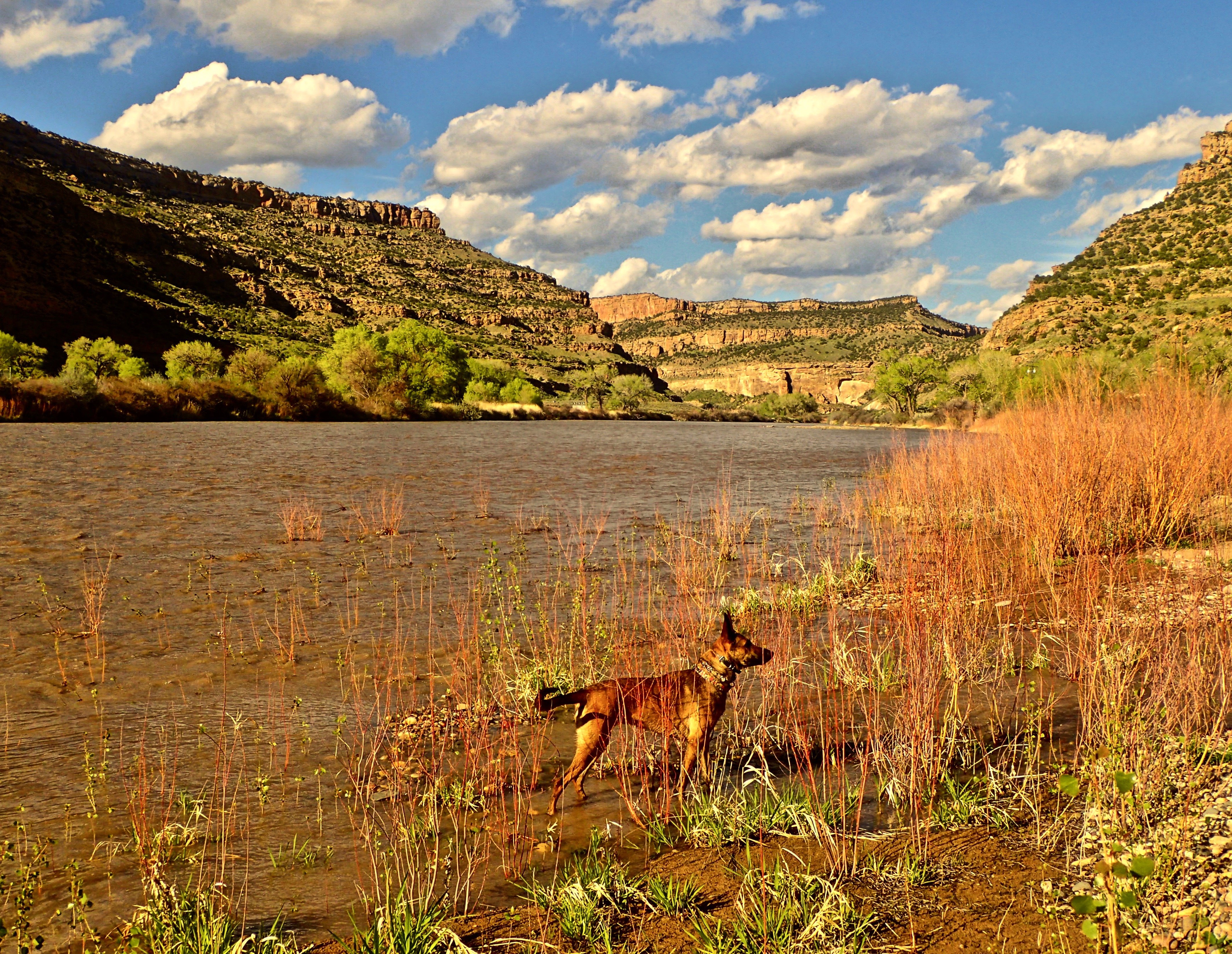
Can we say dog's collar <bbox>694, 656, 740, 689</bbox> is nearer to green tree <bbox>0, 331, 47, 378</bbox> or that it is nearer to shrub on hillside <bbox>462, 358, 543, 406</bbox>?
green tree <bbox>0, 331, 47, 378</bbox>

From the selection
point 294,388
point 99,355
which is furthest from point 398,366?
point 99,355

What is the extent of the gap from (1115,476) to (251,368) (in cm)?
5535

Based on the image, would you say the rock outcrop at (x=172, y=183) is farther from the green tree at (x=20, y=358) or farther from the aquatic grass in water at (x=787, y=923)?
the aquatic grass in water at (x=787, y=923)

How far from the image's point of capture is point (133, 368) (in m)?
53.6

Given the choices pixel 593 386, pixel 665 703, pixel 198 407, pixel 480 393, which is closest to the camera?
pixel 665 703

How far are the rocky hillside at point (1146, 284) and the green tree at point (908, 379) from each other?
18.6 ft

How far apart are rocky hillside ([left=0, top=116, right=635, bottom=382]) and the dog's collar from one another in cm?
7076

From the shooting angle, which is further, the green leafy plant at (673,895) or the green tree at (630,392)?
the green tree at (630,392)

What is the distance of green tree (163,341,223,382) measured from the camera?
55344mm

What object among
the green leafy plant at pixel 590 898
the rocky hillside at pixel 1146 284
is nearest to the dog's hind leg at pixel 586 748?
the green leafy plant at pixel 590 898

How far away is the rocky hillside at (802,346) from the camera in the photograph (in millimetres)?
130000

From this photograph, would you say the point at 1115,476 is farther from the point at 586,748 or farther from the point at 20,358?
the point at 20,358

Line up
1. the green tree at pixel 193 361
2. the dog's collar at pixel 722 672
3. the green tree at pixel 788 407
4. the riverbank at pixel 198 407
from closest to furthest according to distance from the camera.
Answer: the dog's collar at pixel 722 672 → the riverbank at pixel 198 407 → the green tree at pixel 193 361 → the green tree at pixel 788 407

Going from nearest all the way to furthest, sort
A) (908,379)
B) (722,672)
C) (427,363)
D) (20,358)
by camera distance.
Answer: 1. (722,672)
2. (20,358)
3. (427,363)
4. (908,379)
